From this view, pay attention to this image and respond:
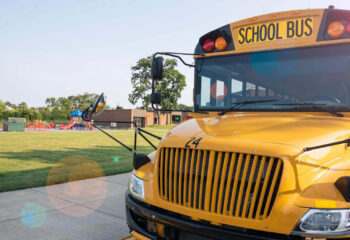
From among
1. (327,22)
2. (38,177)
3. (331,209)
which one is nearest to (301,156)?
(331,209)

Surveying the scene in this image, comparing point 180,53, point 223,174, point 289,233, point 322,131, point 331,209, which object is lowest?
point 289,233

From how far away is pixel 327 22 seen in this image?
304 centimetres

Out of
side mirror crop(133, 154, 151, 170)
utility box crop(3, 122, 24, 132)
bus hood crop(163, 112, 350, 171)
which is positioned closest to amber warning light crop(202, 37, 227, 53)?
bus hood crop(163, 112, 350, 171)

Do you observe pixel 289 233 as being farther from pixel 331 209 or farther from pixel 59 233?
pixel 59 233

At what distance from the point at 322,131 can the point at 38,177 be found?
6.60 metres

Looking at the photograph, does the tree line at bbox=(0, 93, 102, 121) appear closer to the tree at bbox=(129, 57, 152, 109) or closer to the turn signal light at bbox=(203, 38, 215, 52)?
the tree at bbox=(129, 57, 152, 109)

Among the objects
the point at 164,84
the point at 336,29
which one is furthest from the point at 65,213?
the point at 164,84

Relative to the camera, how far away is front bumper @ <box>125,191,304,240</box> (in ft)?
6.82

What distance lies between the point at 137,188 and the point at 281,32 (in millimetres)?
2251

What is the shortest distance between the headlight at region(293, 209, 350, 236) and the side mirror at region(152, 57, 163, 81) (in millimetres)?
2604

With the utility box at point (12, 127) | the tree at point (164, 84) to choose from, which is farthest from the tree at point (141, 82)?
the utility box at point (12, 127)

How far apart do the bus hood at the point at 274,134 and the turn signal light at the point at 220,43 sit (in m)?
1.11

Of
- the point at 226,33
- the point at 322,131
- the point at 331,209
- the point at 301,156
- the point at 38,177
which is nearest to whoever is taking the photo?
the point at 331,209

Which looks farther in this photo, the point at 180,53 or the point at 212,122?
the point at 180,53
